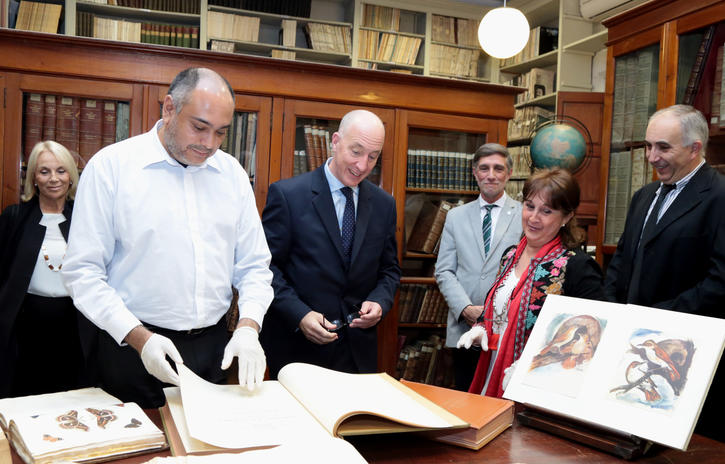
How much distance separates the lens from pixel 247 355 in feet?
4.47

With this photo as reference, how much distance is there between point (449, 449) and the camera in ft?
3.44

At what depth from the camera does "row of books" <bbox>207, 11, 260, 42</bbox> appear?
18.4ft

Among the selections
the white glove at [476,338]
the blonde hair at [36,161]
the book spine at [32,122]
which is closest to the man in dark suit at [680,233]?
the white glove at [476,338]

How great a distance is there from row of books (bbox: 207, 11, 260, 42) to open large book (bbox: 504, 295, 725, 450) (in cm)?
519

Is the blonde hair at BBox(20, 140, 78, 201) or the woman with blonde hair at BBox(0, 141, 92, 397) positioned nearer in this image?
the woman with blonde hair at BBox(0, 141, 92, 397)

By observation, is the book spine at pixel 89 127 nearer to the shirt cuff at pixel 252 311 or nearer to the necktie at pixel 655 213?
the shirt cuff at pixel 252 311

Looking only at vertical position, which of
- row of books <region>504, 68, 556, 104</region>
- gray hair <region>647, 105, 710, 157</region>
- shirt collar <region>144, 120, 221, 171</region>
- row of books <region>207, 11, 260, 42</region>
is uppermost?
row of books <region>207, 11, 260, 42</region>

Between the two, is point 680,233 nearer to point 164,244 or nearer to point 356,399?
point 356,399

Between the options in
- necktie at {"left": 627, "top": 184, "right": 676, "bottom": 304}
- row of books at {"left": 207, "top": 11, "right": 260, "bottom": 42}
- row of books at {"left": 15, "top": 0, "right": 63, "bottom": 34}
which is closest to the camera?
necktie at {"left": 627, "top": 184, "right": 676, "bottom": 304}

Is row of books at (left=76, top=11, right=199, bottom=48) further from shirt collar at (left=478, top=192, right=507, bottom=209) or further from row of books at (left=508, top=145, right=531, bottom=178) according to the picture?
shirt collar at (left=478, top=192, right=507, bottom=209)

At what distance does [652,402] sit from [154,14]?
18.6 ft

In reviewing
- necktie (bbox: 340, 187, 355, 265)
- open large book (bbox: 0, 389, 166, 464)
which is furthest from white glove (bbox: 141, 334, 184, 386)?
necktie (bbox: 340, 187, 355, 265)

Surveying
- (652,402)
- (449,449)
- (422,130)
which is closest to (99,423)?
(449,449)

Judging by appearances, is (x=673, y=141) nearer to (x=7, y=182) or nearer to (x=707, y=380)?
(x=707, y=380)
